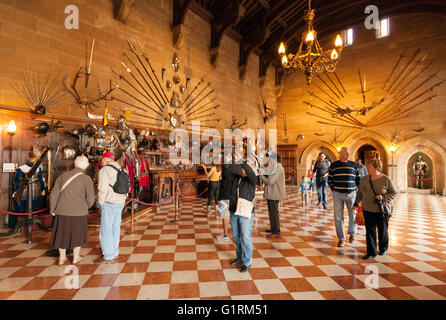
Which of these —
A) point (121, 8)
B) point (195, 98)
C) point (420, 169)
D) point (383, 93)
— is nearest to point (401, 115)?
point (383, 93)

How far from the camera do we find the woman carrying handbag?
3229 mm

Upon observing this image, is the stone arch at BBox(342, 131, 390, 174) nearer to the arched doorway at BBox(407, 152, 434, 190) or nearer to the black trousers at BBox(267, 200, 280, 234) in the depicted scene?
the arched doorway at BBox(407, 152, 434, 190)

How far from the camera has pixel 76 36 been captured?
6.21 metres

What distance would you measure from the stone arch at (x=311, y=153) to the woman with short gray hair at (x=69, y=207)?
13.3 metres

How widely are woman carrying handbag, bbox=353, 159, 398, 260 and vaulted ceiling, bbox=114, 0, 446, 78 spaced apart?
832cm

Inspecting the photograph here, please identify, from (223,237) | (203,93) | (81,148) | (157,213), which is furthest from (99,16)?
(223,237)

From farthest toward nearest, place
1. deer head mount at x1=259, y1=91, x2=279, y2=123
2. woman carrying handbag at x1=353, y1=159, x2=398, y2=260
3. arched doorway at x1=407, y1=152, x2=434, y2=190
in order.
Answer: deer head mount at x1=259, y1=91, x2=279, y2=123 < arched doorway at x1=407, y1=152, x2=434, y2=190 < woman carrying handbag at x1=353, y1=159, x2=398, y2=260

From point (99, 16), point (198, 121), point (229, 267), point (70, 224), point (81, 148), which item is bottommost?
point (229, 267)

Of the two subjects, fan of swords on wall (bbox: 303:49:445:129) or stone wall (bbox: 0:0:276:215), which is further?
fan of swords on wall (bbox: 303:49:445:129)

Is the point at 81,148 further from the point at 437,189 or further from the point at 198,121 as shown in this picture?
the point at 437,189

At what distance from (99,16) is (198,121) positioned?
4.87m

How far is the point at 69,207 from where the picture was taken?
2.95 m

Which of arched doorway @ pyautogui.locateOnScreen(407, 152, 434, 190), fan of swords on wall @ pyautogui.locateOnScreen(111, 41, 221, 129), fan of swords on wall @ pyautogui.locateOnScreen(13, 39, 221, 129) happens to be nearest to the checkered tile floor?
fan of swords on wall @ pyautogui.locateOnScreen(13, 39, 221, 129)

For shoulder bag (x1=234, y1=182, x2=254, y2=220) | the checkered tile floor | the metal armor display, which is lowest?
the checkered tile floor
